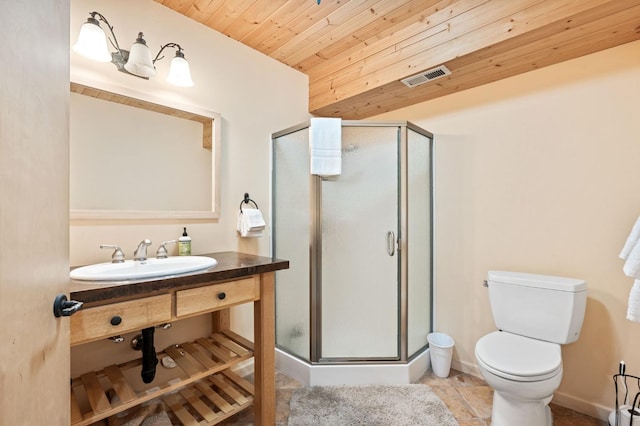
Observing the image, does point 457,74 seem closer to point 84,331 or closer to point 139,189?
point 139,189

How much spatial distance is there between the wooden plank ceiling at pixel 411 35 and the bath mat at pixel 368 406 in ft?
6.66

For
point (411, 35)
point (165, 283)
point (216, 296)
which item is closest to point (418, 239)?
point (411, 35)

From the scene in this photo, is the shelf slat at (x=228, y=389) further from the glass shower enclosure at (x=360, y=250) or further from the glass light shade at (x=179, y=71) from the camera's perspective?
the glass light shade at (x=179, y=71)

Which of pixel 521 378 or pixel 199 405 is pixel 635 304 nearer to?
pixel 521 378

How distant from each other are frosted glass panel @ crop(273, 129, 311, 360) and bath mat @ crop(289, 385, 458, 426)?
0.30m

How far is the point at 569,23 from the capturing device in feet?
4.64

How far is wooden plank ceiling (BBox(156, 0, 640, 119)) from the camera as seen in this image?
4.79ft

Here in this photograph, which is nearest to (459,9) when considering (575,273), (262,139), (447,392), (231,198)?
(262,139)

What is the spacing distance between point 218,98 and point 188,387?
1823 mm

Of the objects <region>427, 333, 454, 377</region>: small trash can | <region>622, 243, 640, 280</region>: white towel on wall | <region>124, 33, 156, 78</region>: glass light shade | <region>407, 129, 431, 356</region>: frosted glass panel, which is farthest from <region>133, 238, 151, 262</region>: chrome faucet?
<region>622, 243, 640, 280</region>: white towel on wall

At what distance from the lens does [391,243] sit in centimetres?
206

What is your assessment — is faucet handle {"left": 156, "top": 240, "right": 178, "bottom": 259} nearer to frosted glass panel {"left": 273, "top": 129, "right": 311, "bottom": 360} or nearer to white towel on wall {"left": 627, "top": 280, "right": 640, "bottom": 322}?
frosted glass panel {"left": 273, "top": 129, "right": 311, "bottom": 360}

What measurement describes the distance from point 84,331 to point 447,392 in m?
2.01

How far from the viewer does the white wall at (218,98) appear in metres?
1.54
